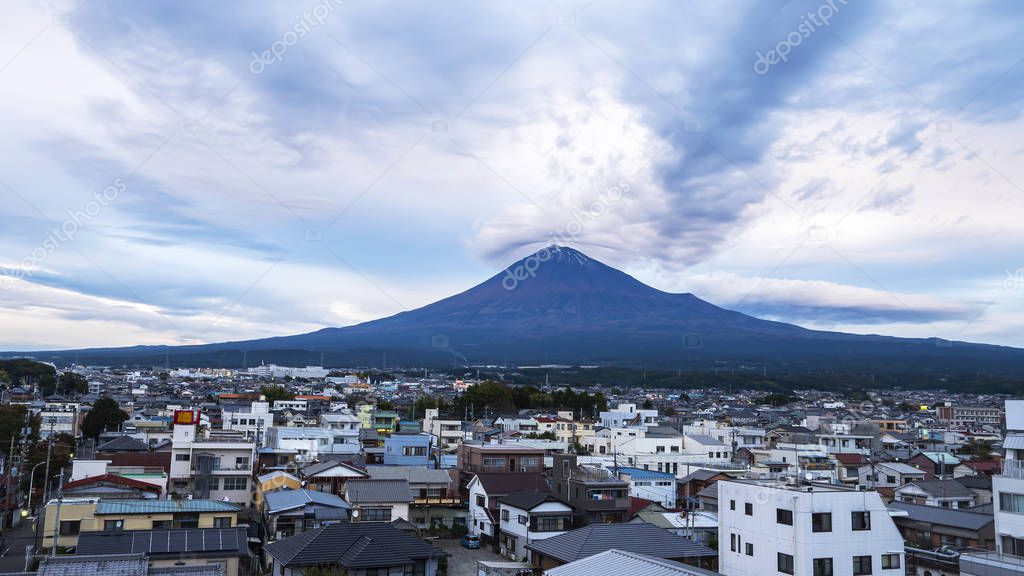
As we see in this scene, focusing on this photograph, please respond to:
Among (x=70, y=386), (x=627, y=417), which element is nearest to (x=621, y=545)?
(x=627, y=417)

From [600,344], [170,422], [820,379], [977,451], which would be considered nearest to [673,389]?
[820,379]

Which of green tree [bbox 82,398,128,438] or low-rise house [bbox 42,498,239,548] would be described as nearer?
low-rise house [bbox 42,498,239,548]

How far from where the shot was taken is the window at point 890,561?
47.7 feet

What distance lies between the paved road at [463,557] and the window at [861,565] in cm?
871

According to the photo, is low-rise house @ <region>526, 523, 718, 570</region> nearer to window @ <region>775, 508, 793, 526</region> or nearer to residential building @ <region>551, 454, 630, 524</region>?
window @ <region>775, 508, 793, 526</region>

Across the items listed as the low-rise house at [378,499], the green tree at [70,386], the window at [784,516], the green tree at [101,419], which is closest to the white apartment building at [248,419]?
the green tree at [101,419]

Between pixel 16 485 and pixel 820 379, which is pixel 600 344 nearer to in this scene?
pixel 820 379

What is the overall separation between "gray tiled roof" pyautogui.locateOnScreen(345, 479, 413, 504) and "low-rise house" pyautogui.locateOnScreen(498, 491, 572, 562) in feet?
9.75

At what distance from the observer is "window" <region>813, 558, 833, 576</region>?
1395 cm

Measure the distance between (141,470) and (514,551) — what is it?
1220 cm

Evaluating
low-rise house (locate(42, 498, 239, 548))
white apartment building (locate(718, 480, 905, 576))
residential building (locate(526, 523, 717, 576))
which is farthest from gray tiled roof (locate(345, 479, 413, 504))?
white apartment building (locate(718, 480, 905, 576))

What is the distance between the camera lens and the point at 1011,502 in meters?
14.4

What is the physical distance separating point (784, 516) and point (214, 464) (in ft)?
55.7

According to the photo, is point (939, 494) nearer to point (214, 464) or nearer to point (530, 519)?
point (530, 519)
